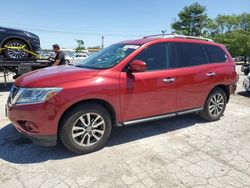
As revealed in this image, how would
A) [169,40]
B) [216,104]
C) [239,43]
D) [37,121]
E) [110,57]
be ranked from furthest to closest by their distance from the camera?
[239,43] < [216,104] < [169,40] < [110,57] < [37,121]

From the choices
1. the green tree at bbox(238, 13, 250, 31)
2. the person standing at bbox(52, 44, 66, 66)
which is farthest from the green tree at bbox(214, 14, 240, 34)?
the person standing at bbox(52, 44, 66, 66)

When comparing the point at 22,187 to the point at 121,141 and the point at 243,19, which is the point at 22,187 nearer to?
the point at 121,141

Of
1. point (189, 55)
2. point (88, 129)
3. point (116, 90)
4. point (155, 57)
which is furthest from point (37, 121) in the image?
point (189, 55)

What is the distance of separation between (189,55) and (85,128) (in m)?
2.51

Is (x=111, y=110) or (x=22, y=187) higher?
(x=111, y=110)

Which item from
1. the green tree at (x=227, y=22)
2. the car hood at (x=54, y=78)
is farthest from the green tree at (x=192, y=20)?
the car hood at (x=54, y=78)

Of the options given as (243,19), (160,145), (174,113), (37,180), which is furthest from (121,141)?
(243,19)

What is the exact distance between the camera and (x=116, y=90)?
355 cm

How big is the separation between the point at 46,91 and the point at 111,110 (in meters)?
1.05

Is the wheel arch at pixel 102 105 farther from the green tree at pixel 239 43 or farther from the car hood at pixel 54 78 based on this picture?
the green tree at pixel 239 43

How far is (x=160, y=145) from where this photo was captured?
3.88 m

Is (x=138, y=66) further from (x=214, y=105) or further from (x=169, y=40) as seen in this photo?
(x=214, y=105)

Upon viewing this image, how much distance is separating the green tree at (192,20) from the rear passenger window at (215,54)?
48.8 meters

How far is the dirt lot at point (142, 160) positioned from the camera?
285cm
